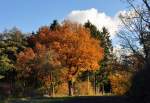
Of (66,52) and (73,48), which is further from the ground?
(73,48)

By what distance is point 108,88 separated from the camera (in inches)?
4151

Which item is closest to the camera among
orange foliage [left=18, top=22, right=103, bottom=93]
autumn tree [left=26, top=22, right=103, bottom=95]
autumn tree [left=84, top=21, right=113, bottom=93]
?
orange foliage [left=18, top=22, right=103, bottom=93]

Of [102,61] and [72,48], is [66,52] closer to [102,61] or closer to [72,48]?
[72,48]

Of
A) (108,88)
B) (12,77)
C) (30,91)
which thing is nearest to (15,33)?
(12,77)

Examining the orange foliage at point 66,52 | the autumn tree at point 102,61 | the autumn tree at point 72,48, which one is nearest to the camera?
the orange foliage at point 66,52

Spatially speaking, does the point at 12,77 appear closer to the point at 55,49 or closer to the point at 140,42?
the point at 55,49

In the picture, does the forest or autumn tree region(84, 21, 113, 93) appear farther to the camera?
autumn tree region(84, 21, 113, 93)

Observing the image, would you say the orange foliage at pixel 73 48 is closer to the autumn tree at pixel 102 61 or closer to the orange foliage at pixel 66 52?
the orange foliage at pixel 66 52

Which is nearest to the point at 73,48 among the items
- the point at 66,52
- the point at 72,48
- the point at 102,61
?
the point at 72,48

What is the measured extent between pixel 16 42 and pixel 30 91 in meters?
11.8

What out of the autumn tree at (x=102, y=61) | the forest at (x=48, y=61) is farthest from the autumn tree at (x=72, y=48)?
the autumn tree at (x=102, y=61)

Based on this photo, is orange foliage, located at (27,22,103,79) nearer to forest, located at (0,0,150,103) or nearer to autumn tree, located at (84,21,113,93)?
forest, located at (0,0,150,103)

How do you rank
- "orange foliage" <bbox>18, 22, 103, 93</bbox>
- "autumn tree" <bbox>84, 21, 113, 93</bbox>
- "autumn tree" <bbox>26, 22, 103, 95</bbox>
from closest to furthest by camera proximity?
"orange foliage" <bbox>18, 22, 103, 93</bbox> → "autumn tree" <bbox>26, 22, 103, 95</bbox> → "autumn tree" <bbox>84, 21, 113, 93</bbox>

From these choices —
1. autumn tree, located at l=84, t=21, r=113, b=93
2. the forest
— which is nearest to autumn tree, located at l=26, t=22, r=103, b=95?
the forest
